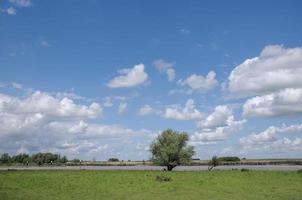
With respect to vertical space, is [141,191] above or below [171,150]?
below

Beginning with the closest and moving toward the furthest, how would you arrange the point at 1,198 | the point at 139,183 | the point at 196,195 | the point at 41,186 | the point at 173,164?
the point at 1,198 → the point at 196,195 → the point at 41,186 → the point at 139,183 → the point at 173,164

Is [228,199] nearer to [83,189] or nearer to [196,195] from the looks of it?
[196,195]

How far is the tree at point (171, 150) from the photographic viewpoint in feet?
291

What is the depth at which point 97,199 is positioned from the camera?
109 ft

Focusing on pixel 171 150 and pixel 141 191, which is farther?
pixel 171 150

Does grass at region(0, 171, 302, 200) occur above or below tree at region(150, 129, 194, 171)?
below

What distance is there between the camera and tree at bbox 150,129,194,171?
88.6 meters

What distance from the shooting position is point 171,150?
289ft

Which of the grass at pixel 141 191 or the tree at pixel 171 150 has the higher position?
the tree at pixel 171 150

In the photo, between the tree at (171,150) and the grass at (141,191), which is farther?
the tree at (171,150)

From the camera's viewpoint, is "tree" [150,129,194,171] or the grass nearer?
the grass

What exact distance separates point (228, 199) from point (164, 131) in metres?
59.4

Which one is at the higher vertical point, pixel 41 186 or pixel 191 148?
pixel 191 148

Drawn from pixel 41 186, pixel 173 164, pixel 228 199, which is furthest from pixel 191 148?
pixel 228 199
